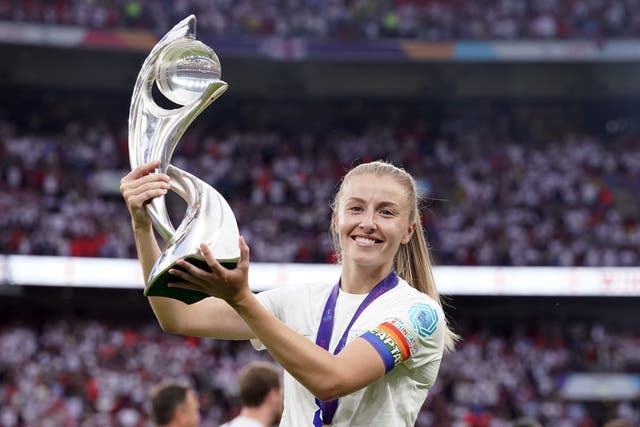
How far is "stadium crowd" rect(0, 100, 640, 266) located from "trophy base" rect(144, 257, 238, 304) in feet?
59.5

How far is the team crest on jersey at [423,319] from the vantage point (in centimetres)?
245

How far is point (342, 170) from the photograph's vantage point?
80.0 feet

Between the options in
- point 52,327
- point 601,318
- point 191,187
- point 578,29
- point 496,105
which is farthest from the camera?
point 496,105

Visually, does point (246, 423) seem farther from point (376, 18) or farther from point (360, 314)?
point (376, 18)

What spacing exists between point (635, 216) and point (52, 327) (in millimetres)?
12913

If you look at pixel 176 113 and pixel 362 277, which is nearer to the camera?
pixel 176 113

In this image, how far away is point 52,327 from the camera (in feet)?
66.5

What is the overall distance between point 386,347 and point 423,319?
0.19m

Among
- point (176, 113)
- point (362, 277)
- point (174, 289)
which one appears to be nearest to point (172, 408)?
point (362, 277)

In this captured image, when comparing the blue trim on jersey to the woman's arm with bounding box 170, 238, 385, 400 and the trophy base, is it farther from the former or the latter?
the trophy base

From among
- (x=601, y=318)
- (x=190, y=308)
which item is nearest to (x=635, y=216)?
(x=601, y=318)

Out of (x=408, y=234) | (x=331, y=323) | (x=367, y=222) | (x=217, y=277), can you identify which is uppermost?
(x=217, y=277)

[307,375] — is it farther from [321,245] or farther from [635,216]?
[635,216]

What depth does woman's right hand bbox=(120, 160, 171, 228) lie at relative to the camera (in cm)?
227
